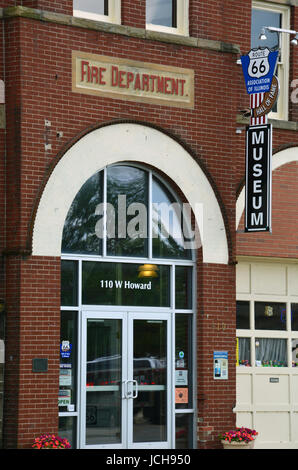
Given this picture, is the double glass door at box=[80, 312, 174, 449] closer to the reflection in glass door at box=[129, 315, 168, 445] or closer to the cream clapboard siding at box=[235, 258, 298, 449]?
the reflection in glass door at box=[129, 315, 168, 445]

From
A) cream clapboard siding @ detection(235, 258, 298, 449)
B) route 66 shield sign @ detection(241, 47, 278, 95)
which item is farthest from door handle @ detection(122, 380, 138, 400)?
route 66 shield sign @ detection(241, 47, 278, 95)

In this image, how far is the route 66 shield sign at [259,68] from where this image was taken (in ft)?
47.8

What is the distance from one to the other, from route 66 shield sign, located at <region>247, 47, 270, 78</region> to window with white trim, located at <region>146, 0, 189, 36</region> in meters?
1.20

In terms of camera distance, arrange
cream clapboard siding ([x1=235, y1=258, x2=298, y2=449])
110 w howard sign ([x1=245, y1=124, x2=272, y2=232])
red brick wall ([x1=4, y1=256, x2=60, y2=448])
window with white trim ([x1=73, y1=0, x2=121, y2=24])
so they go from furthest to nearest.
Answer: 1. cream clapboard siding ([x1=235, y1=258, x2=298, y2=449])
2. 110 w howard sign ([x1=245, y1=124, x2=272, y2=232])
3. window with white trim ([x1=73, y1=0, x2=121, y2=24])
4. red brick wall ([x1=4, y1=256, x2=60, y2=448])

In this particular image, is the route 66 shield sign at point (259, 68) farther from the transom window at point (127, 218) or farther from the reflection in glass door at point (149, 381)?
the reflection in glass door at point (149, 381)

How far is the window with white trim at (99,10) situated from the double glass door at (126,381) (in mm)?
4597

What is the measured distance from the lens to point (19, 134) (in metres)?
13.3

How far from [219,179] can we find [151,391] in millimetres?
3604

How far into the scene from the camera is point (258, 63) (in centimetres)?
1479

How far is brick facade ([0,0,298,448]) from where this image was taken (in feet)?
43.1

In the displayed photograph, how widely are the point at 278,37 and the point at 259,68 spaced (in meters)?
2.33

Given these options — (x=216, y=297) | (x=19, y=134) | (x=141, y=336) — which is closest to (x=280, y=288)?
(x=216, y=297)

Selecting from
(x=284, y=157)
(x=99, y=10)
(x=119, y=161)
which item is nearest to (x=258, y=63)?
(x=284, y=157)

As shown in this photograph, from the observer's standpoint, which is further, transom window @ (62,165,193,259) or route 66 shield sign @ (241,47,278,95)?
route 66 shield sign @ (241,47,278,95)
